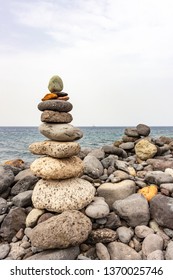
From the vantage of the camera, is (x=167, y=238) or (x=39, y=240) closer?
(x=39, y=240)

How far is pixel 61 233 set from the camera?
14.6ft

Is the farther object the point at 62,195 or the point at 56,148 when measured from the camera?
the point at 56,148

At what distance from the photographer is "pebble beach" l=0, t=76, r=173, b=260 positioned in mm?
4668

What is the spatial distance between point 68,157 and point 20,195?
1475mm

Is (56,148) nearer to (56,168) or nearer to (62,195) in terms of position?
(56,168)

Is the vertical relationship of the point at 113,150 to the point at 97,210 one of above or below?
above

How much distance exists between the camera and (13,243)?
17.5 feet

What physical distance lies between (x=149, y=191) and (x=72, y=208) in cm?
189

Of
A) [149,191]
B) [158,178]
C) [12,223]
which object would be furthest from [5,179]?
[158,178]

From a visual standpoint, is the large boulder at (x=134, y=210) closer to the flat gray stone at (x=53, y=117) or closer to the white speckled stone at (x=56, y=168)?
the white speckled stone at (x=56, y=168)

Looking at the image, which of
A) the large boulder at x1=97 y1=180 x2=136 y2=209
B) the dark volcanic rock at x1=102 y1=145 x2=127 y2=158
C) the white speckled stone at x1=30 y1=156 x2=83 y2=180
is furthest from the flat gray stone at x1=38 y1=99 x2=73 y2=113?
the dark volcanic rock at x1=102 y1=145 x2=127 y2=158

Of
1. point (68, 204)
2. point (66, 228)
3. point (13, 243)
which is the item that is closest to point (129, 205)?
point (68, 204)

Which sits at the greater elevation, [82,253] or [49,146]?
[49,146]
